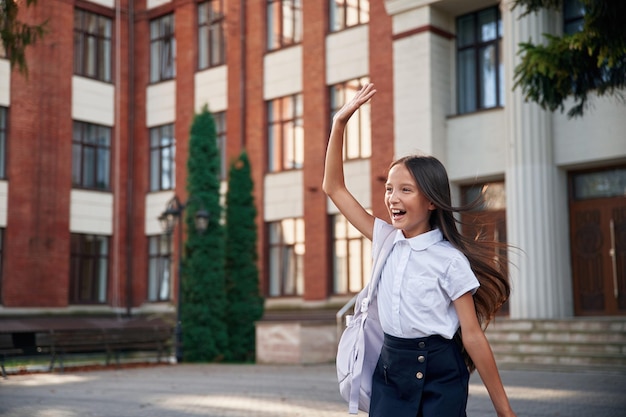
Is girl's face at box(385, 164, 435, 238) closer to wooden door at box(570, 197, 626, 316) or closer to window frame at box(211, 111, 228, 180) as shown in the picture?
wooden door at box(570, 197, 626, 316)

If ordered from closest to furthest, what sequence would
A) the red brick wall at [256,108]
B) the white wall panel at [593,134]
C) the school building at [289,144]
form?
the white wall panel at [593,134] < the school building at [289,144] < the red brick wall at [256,108]

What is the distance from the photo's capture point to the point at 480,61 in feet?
68.2

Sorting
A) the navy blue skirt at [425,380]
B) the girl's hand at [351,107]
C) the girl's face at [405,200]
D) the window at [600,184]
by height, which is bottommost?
the navy blue skirt at [425,380]

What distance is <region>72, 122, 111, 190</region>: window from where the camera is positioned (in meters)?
28.4

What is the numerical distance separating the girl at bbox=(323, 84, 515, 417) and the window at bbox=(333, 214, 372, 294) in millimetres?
19316

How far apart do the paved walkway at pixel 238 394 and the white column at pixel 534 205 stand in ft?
11.3

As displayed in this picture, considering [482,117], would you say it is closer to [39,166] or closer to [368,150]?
[368,150]

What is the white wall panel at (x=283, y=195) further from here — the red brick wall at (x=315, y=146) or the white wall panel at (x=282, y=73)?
the white wall panel at (x=282, y=73)

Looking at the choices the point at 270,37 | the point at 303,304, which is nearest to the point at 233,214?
the point at 303,304

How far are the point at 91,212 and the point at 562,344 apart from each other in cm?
1755

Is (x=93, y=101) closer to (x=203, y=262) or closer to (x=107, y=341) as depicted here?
(x=203, y=262)

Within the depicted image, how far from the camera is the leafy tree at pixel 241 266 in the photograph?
70.5 ft

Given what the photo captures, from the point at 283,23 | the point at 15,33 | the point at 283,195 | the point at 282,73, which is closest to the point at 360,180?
the point at 283,195

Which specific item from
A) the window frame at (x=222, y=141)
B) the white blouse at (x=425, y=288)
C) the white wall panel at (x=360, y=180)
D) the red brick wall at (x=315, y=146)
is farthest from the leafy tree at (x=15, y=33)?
the window frame at (x=222, y=141)
